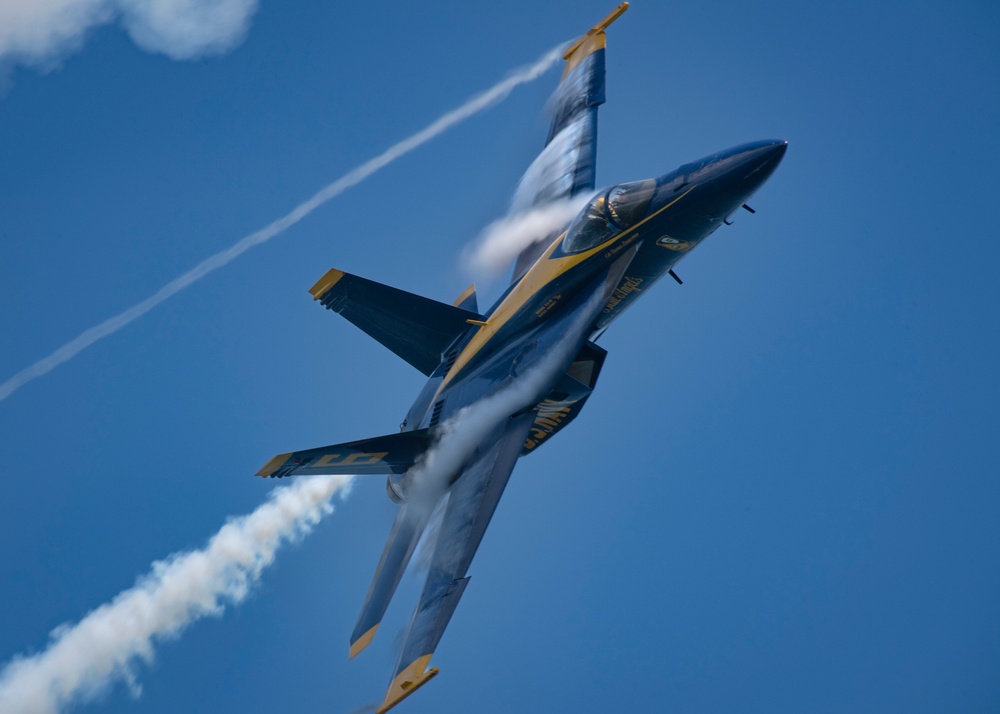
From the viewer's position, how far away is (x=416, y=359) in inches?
999

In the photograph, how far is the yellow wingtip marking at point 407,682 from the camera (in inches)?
743

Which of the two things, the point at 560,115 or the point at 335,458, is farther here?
the point at 560,115

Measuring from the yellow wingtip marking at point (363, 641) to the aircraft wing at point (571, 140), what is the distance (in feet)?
26.8

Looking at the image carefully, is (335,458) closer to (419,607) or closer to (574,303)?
(419,607)

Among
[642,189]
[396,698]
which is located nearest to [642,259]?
[642,189]

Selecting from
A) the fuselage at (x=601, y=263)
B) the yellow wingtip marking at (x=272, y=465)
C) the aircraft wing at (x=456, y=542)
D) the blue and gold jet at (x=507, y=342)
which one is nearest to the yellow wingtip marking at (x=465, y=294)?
the blue and gold jet at (x=507, y=342)

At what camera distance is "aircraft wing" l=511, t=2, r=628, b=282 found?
82.6 ft

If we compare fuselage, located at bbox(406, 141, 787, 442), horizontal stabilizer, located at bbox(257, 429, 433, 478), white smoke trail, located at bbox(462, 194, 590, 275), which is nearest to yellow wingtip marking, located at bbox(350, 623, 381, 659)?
horizontal stabilizer, located at bbox(257, 429, 433, 478)

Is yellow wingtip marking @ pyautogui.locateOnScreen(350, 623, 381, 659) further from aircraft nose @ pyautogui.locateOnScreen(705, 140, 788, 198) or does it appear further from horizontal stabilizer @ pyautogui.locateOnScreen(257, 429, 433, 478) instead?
aircraft nose @ pyautogui.locateOnScreen(705, 140, 788, 198)

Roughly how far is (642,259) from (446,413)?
526 centimetres

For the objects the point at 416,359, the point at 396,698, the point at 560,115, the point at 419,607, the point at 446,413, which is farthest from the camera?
the point at 560,115

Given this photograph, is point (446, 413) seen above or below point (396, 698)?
above

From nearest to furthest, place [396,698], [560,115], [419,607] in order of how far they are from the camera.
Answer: [396,698] < [419,607] < [560,115]

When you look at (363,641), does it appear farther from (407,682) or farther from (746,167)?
(746,167)
